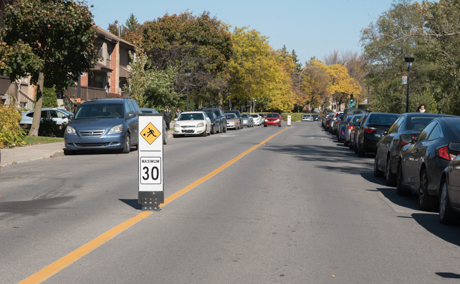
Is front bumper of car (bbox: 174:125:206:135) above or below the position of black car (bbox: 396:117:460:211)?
below

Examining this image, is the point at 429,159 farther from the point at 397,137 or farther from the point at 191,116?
the point at 191,116

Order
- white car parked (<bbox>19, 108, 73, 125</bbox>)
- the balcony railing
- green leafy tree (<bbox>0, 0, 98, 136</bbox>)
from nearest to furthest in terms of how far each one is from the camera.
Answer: green leafy tree (<bbox>0, 0, 98, 136</bbox>) < white car parked (<bbox>19, 108, 73, 125</bbox>) < the balcony railing

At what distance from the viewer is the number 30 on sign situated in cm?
845

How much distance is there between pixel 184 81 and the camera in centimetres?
5594

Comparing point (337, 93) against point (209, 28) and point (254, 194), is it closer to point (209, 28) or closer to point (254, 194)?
point (209, 28)

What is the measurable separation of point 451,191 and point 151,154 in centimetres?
430

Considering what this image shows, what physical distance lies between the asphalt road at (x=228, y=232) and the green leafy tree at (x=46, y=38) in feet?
37.8

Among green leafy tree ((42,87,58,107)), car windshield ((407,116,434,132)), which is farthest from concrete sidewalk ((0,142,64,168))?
green leafy tree ((42,87,58,107))

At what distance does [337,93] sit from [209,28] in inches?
3193

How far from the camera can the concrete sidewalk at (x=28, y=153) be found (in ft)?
55.7

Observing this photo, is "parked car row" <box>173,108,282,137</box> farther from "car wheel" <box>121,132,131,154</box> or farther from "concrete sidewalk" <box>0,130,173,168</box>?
"car wheel" <box>121,132,131,154</box>

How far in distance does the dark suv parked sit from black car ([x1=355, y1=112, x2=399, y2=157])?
837 cm

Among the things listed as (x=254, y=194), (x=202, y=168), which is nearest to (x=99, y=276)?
(x=254, y=194)

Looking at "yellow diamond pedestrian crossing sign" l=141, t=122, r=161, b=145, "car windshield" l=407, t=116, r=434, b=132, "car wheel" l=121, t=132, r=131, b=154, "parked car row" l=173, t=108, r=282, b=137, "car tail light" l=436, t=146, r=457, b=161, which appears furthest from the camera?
"parked car row" l=173, t=108, r=282, b=137
